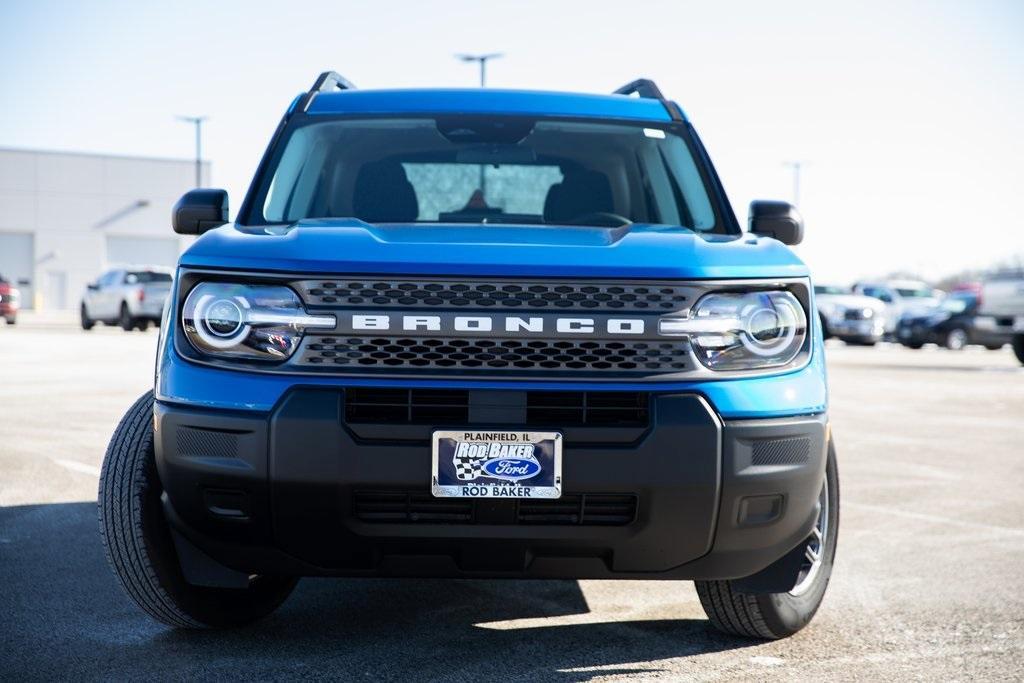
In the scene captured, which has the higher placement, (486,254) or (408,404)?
(486,254)

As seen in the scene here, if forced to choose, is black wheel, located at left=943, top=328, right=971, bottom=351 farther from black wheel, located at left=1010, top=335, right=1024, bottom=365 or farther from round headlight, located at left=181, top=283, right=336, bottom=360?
round headlight, located at left=181, top=283, right=336, bottom=360

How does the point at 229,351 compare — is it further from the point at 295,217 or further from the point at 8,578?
the point at 8,578

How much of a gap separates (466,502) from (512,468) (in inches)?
6.1

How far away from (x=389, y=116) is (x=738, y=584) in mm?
2226

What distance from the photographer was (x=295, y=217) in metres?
4.61

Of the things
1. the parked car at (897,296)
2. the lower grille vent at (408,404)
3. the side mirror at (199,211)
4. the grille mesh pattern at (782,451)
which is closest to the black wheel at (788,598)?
the grille mesh pattern at (782,451)

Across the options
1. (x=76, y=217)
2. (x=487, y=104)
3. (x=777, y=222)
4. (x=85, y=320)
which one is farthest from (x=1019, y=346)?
(x=76, y=217)

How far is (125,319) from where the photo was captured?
2894cm

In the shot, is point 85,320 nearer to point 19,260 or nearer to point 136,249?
point 19,260

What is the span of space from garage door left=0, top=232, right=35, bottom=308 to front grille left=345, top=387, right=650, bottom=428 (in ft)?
204

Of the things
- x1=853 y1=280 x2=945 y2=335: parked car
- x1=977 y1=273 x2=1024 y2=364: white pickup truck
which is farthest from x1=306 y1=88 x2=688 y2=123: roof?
x1=853 y1=280 x2=945 y2=335: parked car

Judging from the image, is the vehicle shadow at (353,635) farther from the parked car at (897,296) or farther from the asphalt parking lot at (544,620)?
the parked car at (897,296)

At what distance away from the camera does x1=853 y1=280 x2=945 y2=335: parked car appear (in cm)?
3347

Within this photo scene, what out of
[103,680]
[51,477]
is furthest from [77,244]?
[103,680]
